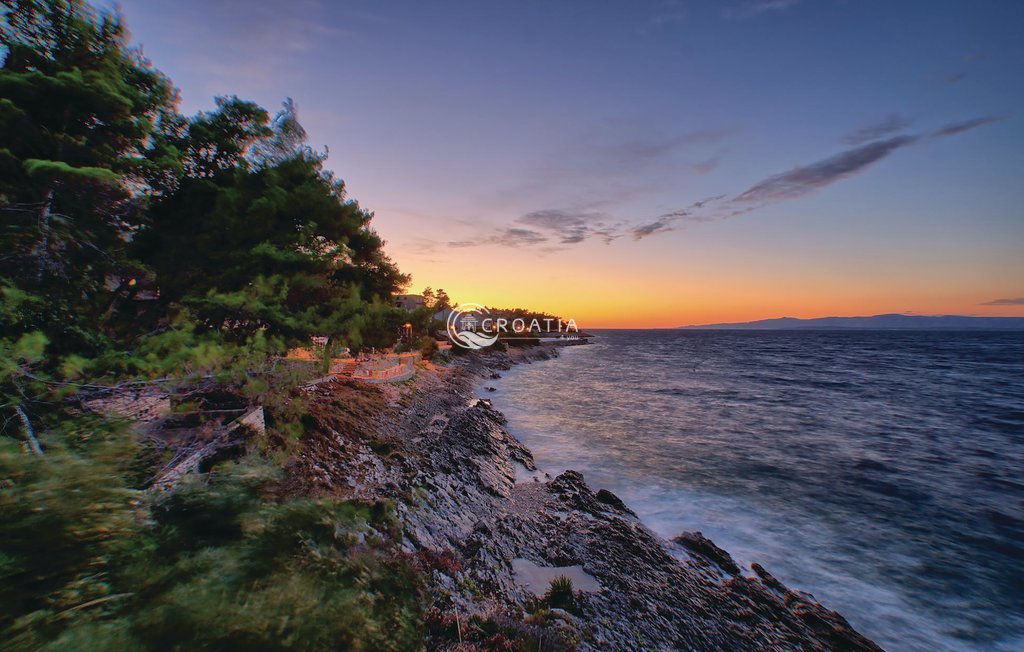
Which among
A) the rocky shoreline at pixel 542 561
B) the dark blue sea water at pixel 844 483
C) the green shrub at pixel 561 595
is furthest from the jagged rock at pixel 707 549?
the green shrub at pixel 561 595

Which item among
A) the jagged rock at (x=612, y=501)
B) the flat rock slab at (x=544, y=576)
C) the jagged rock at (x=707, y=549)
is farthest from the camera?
the jagged rock at (x=612, y=501)

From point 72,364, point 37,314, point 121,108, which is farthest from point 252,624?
point 121,108

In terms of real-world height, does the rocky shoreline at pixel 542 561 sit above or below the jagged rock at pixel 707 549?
above

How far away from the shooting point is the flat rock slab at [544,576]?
7.34 metres

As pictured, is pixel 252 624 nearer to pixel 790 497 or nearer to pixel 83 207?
pixel 83 207

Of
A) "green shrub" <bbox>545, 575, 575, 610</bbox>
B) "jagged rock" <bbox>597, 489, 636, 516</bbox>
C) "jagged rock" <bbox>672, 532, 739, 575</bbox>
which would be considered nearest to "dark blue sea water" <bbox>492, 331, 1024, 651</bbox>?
"jagged rock" <bbox>597, 489, 636, 516</bbox>

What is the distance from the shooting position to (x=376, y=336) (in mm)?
10172

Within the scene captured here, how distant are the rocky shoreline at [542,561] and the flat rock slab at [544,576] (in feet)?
0.12

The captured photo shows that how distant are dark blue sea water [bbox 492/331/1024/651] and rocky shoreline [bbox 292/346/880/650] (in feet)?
5.27

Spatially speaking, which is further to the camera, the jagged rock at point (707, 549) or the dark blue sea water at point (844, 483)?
the jagged rock at point (707, 549)

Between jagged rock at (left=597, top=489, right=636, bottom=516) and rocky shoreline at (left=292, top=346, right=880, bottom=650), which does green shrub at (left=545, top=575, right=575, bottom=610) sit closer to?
rocky shoreline at (left=292, top=346, right=880, bottom=650)

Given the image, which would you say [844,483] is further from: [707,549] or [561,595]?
[561,595]

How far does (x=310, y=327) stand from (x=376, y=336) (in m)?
1.95

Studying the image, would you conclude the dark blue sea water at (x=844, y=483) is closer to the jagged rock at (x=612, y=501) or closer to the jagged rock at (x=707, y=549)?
the jagged rock at (x=612, y=501)
